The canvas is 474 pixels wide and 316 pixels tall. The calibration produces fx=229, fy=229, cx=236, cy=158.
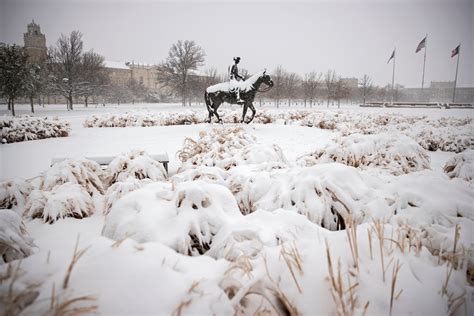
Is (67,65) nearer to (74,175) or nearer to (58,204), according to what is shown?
(74,175)

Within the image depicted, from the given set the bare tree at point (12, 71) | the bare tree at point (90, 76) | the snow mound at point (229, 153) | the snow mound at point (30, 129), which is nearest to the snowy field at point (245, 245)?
the snow mound at point (229, 153)

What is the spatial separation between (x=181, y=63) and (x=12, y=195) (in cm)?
4602

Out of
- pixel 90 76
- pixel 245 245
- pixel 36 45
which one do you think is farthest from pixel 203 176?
pixel 90 76

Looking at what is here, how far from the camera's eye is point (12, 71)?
22875 mm

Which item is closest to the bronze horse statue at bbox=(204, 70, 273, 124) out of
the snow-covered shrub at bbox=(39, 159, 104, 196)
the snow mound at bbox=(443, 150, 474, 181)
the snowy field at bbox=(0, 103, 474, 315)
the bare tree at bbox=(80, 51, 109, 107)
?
the snow mound at bbox=(443, 150, 474, 181)

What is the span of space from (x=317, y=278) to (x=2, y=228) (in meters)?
1.97

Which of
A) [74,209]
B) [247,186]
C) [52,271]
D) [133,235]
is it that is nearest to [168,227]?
[133,235]

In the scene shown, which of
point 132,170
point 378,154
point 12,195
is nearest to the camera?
point 12,195

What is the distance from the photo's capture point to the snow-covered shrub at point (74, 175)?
3248 millimetres

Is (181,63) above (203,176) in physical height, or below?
above

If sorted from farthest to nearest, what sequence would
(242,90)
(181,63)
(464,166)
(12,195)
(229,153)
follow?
1. (181,63)
2. (242,90)
3. (229,153)
4. (464,166)
5. (12,195)

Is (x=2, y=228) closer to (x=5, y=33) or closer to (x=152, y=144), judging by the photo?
(x=5, y=33)

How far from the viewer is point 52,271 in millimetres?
1011

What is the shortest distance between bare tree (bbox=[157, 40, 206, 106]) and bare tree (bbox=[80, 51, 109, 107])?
11363 mm
